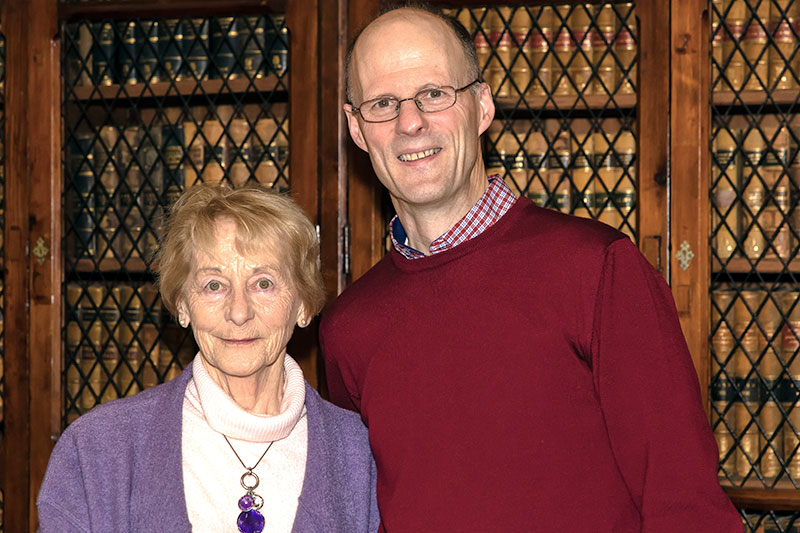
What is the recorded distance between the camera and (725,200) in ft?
7.57

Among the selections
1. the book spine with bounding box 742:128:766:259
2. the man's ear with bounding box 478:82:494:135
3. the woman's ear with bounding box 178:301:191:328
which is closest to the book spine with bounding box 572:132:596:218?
the book spine with bounding box 742:128:766:259

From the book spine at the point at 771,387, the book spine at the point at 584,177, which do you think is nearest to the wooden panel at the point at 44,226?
the book spine at the point at 584,177

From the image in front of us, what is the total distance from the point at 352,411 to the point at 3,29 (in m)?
1.53

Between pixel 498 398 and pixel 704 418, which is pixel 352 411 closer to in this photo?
pixel 498 398

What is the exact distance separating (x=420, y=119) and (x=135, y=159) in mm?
1271


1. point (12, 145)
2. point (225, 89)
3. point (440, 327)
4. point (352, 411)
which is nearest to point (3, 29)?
point (12, 145)

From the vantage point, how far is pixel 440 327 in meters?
1.54

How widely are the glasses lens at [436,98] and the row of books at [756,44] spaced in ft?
3.29

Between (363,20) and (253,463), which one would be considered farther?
(363,20)

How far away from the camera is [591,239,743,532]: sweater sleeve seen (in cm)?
137

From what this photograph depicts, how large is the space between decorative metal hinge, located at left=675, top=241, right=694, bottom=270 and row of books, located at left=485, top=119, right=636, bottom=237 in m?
0.17

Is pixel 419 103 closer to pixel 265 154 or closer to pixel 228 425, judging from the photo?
pixel 228 425

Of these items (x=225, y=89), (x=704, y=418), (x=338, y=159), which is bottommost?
(x=704, y=418)

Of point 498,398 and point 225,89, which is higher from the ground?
point 225,89
